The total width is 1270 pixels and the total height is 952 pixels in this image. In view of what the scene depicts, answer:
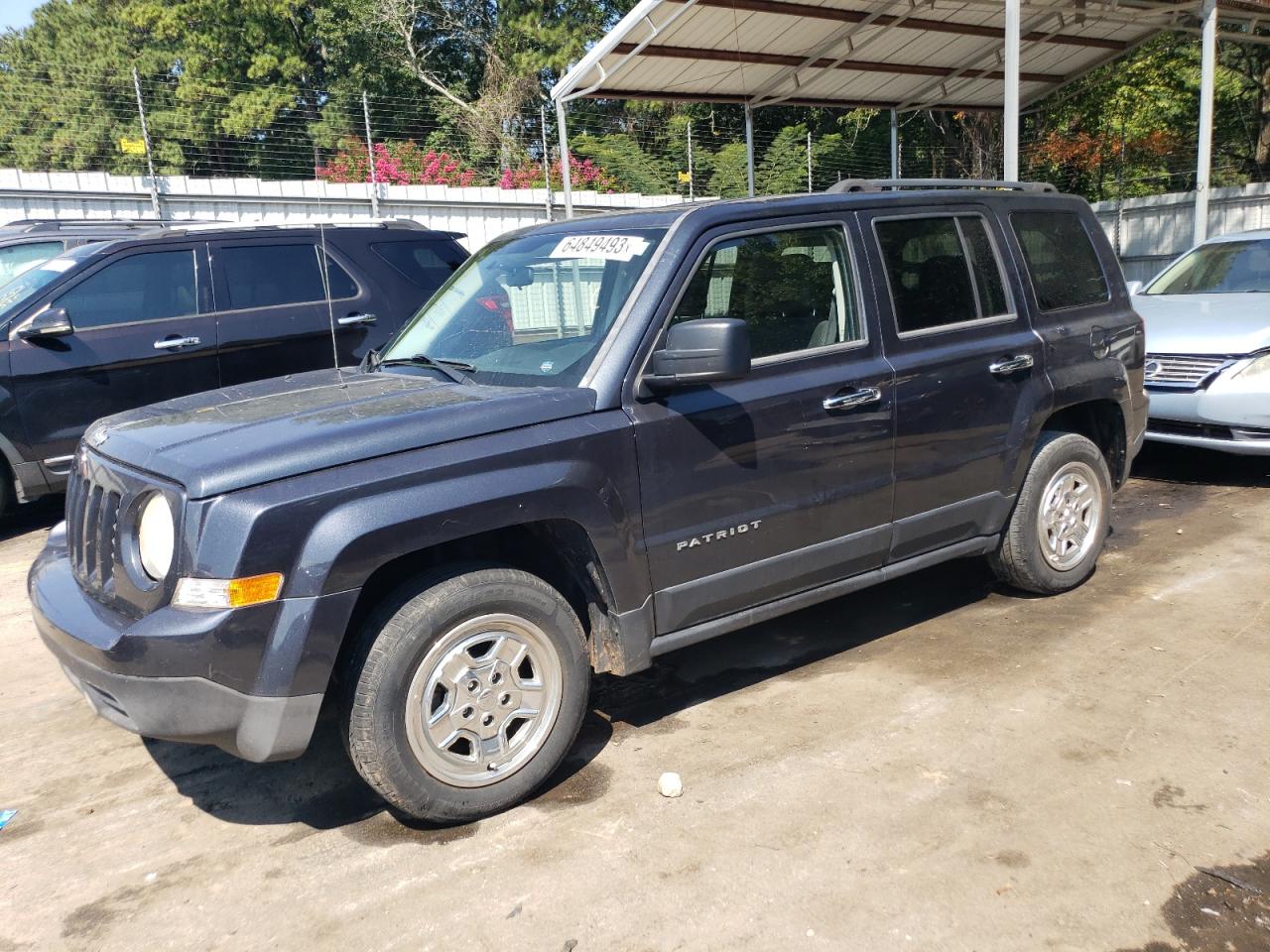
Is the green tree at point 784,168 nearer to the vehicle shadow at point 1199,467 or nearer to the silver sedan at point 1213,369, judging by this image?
the vehicle shadow at point 1199,467

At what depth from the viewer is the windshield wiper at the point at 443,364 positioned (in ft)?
12.8

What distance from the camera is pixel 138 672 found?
301cm

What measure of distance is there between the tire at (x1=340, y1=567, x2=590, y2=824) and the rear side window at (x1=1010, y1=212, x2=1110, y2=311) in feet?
9.53

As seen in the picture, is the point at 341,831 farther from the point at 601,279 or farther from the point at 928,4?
the point at 928,4

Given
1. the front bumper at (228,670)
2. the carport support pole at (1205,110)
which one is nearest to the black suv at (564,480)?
the front bumper at (228,670)

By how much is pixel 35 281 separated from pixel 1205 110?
1243 centimetres

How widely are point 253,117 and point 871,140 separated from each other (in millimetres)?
17420

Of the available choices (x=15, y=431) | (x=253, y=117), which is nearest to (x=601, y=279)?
(x=15, y=431)

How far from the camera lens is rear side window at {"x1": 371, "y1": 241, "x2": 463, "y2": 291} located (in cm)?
800

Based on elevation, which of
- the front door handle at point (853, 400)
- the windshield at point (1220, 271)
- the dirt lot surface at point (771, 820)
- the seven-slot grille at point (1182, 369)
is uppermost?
the windshield at point (1220, 271)

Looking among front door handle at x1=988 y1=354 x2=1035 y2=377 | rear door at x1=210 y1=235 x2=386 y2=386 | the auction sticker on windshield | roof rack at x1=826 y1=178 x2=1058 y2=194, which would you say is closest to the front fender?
the auction sticker on windshield

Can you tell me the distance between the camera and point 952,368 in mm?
4410

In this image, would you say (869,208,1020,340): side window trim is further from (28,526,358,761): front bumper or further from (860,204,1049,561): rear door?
(28,526,358,761): front bumper

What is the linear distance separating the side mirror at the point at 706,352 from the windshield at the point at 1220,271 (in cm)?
A: 628
